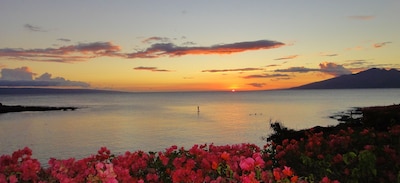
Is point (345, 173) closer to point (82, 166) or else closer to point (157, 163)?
point (157, 163)

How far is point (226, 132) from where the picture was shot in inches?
2466

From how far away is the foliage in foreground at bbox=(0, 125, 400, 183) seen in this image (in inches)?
207

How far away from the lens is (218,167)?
5656 millimetres

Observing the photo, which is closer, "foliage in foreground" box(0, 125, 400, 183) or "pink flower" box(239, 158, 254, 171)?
"pink flower" box(239, 158, 254, 171)

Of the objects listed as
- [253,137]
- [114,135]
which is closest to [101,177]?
[253,137]

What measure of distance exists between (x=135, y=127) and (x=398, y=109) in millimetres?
57257

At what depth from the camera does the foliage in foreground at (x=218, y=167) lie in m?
5.25

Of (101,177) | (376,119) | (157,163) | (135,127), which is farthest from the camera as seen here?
(135,127)

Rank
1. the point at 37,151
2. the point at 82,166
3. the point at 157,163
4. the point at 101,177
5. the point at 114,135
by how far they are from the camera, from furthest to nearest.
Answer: the point at 114,135
the point at 37,151
the point at 157,163
the point at 82,166
the point at 101,177

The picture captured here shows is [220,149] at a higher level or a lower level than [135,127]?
higher

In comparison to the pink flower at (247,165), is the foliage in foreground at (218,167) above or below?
below

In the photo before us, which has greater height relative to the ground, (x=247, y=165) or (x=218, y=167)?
(x=247, y=165)

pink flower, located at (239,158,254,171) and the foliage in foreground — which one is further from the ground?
pink flower, located at (239,158,254,171)

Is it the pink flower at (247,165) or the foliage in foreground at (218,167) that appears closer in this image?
the pink flower at (247,165)
